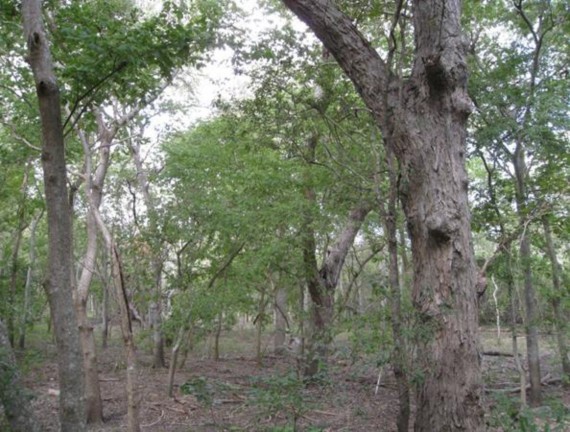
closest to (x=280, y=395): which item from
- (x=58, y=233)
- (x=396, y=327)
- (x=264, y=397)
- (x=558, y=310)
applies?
(x=264, y=397)

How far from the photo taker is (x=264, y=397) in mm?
4180

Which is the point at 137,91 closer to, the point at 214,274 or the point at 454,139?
the point at 454,139

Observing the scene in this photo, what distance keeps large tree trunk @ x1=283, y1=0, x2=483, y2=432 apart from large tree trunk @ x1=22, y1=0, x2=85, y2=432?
233 centimetres

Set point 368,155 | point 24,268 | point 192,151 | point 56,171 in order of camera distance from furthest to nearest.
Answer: point 24,268, point 192,151, point 368,155, point 56,171

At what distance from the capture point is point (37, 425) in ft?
14.9

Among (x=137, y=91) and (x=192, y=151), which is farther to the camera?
(x=192, y=151)

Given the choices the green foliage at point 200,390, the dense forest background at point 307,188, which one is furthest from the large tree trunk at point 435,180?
the green foliage at point 200,390

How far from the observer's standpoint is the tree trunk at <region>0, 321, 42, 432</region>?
425 cm

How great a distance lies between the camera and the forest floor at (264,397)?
4.38 meters

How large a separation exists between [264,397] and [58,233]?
206 centimetres

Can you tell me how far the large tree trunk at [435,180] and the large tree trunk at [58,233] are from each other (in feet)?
7.64

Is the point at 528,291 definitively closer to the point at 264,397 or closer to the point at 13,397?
the point at 264,397

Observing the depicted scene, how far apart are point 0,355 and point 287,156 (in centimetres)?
621

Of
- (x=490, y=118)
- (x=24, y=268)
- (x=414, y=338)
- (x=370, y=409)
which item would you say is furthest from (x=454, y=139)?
(x=24, y=268)
